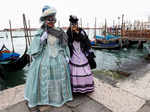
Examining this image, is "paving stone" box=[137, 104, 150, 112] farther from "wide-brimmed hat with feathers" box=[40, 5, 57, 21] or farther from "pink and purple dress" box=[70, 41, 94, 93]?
"wide-brimmed hat with feathers" box=[40, 5, 57, 21]

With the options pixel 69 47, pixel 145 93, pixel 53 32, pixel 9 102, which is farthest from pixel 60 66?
pixel 145 93

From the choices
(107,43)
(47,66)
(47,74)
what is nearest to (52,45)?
(47,66)

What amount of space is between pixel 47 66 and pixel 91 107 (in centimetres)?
86

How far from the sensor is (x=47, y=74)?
1458 mm

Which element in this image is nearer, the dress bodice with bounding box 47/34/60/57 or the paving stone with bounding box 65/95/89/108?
the dress bodice with bounding box 47/34/60/57

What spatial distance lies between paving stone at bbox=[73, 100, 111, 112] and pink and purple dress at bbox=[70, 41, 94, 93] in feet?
0.68

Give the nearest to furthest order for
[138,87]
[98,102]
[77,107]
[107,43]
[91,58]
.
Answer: [77,107], [98,102], [91,58], [138,87], [107,43]

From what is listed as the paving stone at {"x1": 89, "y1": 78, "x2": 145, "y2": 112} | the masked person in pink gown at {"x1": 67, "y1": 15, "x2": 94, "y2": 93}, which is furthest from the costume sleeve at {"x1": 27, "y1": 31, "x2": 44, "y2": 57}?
the paving stone at {"x1": 89, "y1": 78, "x2": 145, "y2": 112}

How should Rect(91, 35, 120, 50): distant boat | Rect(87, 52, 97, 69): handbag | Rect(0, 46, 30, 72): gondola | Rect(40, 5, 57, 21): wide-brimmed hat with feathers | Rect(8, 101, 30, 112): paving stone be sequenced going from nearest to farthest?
Rect(40, 5, 57, 21): wide-brimmed hat with feathers → Rect(8, 101, 30, 112): paving stone → Rect(87, 52, 97, 69): handbag → Rect(0, 46, 30, 72): gondola → Rect(91, 35, 120, 50): distant boat

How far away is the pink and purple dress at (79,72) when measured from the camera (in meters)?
1.69

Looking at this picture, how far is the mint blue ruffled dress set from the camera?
1.46m

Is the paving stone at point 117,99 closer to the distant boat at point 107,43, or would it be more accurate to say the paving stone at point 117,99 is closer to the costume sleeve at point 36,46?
the costume sleeve at point 36,46

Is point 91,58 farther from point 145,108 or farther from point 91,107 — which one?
point 145,108

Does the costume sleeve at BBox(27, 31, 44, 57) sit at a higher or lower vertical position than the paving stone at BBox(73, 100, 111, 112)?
higher
